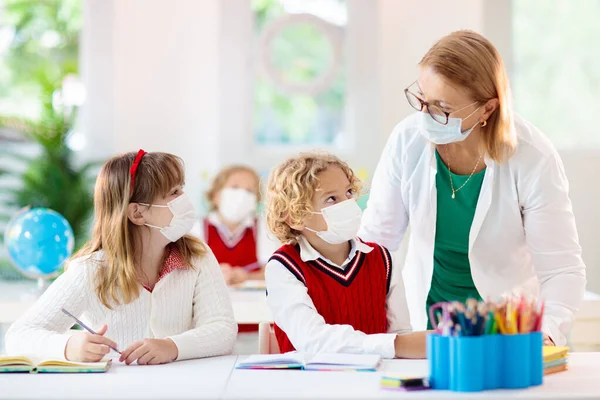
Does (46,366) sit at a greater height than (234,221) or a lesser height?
lesser

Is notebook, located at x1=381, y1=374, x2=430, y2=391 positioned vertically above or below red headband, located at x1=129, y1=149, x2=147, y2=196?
below

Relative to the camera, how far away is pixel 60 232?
3.38 meters

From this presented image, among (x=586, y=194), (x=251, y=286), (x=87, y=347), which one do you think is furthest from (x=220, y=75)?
(x=87, y=347)

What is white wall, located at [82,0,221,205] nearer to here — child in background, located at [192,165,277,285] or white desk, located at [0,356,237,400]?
child in background, located at [192,165,277,285]

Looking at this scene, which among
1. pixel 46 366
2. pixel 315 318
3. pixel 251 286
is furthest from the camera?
pixel 251 286

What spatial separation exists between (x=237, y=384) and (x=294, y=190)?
69cm

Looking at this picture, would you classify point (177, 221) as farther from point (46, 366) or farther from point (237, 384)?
point (237, 384)

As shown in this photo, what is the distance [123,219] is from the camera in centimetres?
217

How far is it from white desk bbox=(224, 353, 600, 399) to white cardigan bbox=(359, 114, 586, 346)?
0.32 m

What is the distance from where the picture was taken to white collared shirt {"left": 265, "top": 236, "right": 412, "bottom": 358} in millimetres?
1902

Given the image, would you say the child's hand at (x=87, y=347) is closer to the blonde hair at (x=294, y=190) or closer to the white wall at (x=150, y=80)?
the blonde hair at (x=294, y=190)

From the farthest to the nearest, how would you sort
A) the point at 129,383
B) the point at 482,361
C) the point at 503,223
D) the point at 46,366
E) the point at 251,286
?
the point at 251,286
the point at 503,223
the point at 46,366
the point at 129,383
the point at 482,361

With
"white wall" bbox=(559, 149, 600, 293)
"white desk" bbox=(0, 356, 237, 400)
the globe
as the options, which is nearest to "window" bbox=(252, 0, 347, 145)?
"white wall" bbox=(559, 149, 600, 293)

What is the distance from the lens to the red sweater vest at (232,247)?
410 cm
